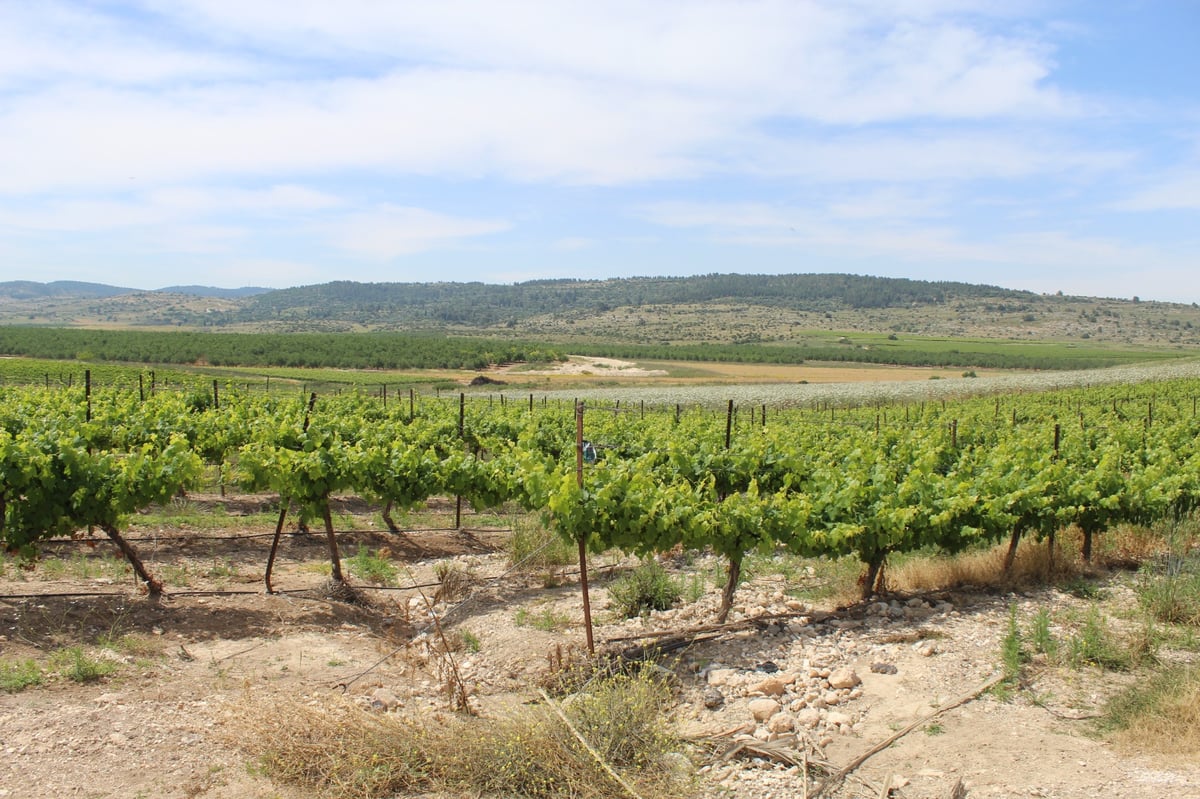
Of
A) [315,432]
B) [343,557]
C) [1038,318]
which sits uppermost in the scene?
[1038,318]

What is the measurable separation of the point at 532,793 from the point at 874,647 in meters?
→ 3.85

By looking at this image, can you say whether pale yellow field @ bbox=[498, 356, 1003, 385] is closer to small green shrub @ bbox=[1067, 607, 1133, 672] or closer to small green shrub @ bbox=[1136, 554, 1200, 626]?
small green shrub @ bbox=[1136, 554, 1200, 626]

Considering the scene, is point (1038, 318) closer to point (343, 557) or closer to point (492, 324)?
point (492, 324)

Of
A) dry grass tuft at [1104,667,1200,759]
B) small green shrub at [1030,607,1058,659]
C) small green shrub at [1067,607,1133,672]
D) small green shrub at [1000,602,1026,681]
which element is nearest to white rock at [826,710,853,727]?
small green shrub at [1000,602,1026,681]

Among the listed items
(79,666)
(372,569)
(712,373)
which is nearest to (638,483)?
(372,569)

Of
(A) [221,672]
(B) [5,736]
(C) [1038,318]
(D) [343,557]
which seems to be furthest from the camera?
(C) [1038,318]

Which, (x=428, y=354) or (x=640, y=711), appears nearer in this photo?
(x=640, y=711)

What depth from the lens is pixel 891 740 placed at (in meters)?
5.93

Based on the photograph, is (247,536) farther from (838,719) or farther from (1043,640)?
(1043,640)

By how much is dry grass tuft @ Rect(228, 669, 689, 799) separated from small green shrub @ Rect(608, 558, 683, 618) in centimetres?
326

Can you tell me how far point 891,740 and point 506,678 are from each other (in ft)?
11.2

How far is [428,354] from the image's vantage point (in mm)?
83875

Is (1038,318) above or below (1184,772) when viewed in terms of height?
above

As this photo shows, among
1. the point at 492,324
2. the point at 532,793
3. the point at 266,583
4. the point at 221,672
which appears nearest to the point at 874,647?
the point at 532,793
